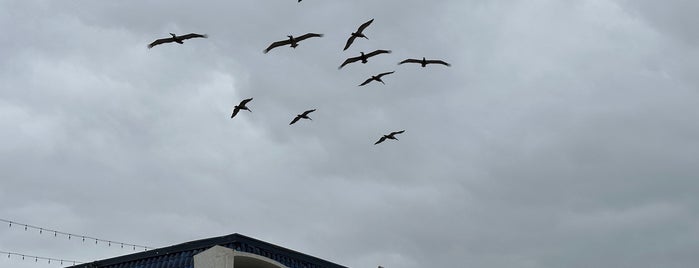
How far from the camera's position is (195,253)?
35062 millimetres

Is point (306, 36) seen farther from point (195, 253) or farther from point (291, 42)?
point (195, 253)

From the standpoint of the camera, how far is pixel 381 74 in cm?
3762

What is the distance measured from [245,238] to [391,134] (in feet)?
31.7

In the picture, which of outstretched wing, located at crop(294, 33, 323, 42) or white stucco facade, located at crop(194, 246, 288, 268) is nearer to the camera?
white stucco facade, located at crop(194, 246, 288, 268)

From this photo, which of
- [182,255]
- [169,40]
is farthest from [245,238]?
[169,40]

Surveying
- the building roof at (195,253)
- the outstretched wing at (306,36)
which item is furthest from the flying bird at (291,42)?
the building roof at (195,253)

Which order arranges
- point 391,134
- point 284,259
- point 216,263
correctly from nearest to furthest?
point 216,263 < point 284,259 < point 391,134

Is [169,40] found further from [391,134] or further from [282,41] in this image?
[391,134]

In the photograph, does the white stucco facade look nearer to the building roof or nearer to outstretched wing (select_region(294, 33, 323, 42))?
the building roof

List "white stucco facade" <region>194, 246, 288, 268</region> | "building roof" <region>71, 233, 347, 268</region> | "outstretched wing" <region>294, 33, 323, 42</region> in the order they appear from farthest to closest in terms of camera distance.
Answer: "building roof" <region>71, 233, 347, 268</region> → "outstretched wing" <region>294, 33, 323, 42</region> → "white stucco facade" <region>194, 246, 288, 268</region>

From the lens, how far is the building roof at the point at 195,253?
35.0 m

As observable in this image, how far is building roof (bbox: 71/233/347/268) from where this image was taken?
3500 cm

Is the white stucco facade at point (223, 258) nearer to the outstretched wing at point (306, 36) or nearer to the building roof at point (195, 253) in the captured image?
the building roof at point (195, 253)

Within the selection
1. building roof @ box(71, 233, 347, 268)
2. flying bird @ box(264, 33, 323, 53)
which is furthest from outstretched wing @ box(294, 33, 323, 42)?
building roof @ box(71, 233, 347, 268)
